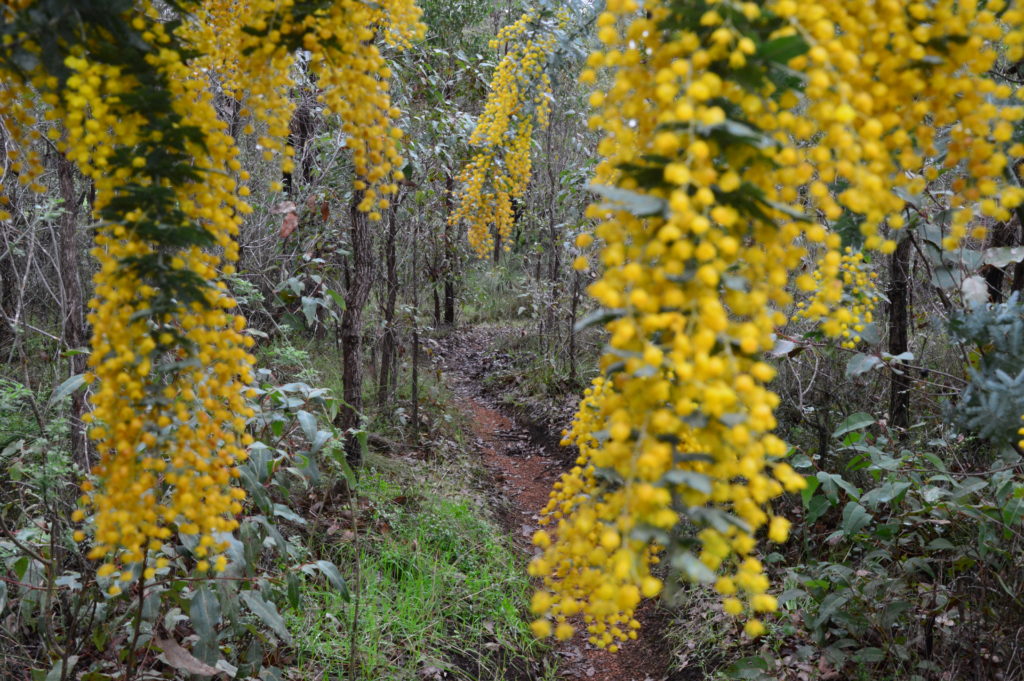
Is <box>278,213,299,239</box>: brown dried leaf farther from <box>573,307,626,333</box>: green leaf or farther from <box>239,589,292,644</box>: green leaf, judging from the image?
<box>573,307,626,333</box>: green leaf

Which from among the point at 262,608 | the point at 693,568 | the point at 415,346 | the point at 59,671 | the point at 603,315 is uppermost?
the point at 603,315

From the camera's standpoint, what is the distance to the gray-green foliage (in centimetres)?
183

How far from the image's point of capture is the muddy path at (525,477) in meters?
3.51

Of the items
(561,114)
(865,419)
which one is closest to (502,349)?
(561,114)

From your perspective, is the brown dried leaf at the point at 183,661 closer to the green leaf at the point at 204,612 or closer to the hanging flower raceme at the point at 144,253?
the green leaf at the point at 204,612

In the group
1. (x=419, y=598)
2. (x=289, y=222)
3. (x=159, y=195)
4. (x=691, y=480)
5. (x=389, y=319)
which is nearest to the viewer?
(x=691, y=480)

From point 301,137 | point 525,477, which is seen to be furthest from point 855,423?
point 301,137

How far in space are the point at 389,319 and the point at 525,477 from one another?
1.91 metres

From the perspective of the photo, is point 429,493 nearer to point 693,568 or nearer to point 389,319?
point 389,319

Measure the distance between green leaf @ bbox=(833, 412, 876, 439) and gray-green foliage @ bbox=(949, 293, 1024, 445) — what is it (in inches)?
17.4

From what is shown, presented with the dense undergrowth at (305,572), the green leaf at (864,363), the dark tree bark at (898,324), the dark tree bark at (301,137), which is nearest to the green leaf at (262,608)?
the dense undergrowth at (305,572)

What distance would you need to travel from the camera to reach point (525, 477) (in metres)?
6.02

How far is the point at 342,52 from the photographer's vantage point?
4.13 feet

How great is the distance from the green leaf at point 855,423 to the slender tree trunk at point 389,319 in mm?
3492
